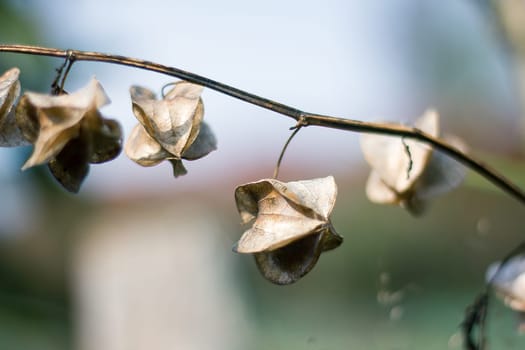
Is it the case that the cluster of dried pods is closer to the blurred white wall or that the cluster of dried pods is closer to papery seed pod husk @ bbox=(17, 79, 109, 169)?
papery seed pod husk @ bbox=(17, 79, 109, 169)

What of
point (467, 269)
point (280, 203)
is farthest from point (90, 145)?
point (467, 269)

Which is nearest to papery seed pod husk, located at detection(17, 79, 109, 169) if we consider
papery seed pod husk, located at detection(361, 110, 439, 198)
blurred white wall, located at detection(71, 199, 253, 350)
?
papery seed pod husk, located at detection(361, 110, 439, 198)

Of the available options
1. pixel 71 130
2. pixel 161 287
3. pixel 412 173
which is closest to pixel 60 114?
pixel 71 130

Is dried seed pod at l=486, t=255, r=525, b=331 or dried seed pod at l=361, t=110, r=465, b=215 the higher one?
dried seed pod at l=361, t=110, r=465, b=215

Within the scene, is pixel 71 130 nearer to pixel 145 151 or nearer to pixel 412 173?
pixel 145 151

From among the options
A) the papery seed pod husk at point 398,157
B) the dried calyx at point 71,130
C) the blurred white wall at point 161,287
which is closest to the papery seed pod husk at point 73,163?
the dried calyx at point 71,130

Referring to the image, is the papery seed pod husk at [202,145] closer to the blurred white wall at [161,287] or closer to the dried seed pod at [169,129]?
the dried seed pod at [169,129]
